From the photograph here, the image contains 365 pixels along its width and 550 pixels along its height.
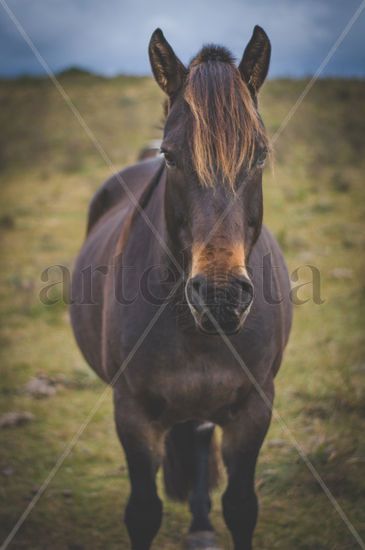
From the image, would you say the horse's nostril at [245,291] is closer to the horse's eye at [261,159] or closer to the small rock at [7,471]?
the horse's eye at [261,159]

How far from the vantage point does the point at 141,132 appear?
742 inches

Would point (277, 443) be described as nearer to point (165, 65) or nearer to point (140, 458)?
point (140, 458)

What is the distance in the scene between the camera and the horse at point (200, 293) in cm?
206

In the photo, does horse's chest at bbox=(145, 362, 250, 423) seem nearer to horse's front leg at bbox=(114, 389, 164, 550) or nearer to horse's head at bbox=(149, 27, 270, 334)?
horse's front leg at bbox=(114, 389, 164, 550)

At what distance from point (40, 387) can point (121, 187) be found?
7.19ft

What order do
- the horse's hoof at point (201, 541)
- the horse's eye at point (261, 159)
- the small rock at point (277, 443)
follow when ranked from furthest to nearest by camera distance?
the small rock at point (277, 443) → the horse's hoof at point (201, 541) → the horse's eye at point (261, 159)

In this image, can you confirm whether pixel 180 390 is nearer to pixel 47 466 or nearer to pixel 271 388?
pixel 271 388

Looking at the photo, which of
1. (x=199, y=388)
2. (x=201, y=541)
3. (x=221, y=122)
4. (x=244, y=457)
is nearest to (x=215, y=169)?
(x=221, y=122)

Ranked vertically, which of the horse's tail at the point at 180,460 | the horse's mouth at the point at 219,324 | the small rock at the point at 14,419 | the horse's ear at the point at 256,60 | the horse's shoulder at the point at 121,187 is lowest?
the small rock at the point at 14,419

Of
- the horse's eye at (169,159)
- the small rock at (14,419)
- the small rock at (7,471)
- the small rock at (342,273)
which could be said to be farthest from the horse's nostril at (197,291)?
the small rock at (342,273)

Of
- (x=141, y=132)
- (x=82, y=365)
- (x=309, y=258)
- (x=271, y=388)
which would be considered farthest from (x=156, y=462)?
(x=141, y=132)

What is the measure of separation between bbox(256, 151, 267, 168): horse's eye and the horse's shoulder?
1.78 metres

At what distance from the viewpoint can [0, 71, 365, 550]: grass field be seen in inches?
139

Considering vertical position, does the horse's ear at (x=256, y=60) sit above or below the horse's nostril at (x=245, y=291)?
above
